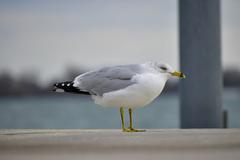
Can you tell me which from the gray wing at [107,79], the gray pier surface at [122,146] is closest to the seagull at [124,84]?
the gray wing at [107,79]

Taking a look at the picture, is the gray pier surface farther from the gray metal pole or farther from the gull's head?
the gray metal pole

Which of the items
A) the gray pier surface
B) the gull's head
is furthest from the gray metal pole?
the gray pier surface

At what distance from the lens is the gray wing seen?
18.7 feet

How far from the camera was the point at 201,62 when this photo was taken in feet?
26.2

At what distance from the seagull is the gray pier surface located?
0.32m

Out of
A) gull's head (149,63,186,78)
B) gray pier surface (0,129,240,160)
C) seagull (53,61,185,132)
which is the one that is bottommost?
gray pier surface (0,129,240,160)

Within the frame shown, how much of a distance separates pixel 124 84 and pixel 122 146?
0.89 meters

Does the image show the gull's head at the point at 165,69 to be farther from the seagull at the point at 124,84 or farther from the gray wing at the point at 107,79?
the gray wing at the point at 107,79

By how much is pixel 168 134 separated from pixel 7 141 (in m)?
1.33

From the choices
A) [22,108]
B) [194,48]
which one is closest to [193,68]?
[194,48]

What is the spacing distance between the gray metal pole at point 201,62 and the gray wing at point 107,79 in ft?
7.37

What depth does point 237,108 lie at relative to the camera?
1382 inches

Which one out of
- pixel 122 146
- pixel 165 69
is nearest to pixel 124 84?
pixel 165 69

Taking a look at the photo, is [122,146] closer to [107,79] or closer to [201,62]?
[107,79]
